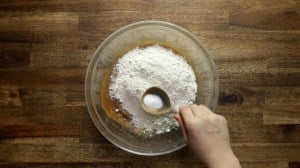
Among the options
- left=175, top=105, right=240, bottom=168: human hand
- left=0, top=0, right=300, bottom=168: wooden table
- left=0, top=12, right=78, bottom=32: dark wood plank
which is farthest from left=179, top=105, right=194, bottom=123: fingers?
left=0, top=12, right=78, bottom=32: dark wood plank

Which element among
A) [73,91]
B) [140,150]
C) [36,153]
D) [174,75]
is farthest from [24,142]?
[174,75]

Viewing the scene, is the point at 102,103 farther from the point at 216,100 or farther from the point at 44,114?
the point at 216,100

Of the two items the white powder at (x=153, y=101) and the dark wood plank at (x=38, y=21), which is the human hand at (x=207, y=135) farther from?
the dark wood plank at (x=38, y=21)

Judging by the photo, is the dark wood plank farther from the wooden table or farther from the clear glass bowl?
the clear glass bowl

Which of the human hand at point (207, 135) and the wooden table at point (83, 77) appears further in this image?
the wooden table at point (83, 77)

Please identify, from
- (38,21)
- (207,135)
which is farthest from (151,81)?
(38,21)

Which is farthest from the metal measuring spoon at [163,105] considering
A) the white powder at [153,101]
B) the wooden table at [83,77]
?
the wooden table at [83,77]
